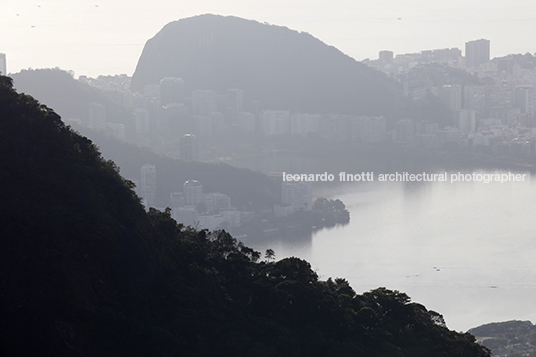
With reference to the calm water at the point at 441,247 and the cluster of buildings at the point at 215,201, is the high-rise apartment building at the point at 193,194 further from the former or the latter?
the calm water at the point at 441,247

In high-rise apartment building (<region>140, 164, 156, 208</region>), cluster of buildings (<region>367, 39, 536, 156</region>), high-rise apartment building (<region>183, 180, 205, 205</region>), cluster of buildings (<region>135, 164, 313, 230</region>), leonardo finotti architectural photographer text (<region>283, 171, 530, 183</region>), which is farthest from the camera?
cluster of buildings (<region>367, 39, 536, 156</region>)

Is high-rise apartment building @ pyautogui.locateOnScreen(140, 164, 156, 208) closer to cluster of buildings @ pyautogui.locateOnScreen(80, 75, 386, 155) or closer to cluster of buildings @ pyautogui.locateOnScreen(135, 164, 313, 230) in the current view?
cluster of buildings @ pyautogui.locateOnScreen(135, 164, 313, 230)

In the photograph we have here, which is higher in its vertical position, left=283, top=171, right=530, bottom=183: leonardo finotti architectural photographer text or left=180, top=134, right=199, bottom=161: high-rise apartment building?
left=180, top=134, right=199, bottom=161: high-rise apartment building

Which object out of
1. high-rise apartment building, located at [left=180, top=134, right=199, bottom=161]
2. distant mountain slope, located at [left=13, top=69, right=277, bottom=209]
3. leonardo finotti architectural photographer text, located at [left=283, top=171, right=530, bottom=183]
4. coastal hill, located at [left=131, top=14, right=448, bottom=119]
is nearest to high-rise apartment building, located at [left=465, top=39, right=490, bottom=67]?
coastal hill, located at [left=131, top=14, right=448, bottom=119]

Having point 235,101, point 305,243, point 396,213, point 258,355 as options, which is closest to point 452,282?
point 305,243

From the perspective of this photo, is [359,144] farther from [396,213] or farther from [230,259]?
[230,259]

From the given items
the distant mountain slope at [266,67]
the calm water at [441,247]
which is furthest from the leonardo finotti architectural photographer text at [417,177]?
the distant mountain slope at [266,67]
